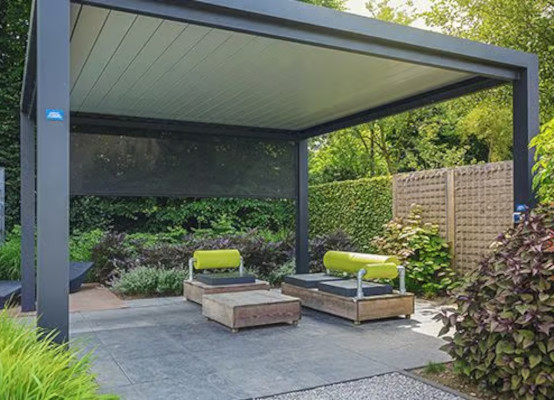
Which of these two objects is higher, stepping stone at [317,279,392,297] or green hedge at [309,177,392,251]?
green hedge at [309,177,392,251]

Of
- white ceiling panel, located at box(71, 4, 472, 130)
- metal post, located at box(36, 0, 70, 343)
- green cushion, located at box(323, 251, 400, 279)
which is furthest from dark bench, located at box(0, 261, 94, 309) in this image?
green cushion, located at box(323, 251, 400, 279)

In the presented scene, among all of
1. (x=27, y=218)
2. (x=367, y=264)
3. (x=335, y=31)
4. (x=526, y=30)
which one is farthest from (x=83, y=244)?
(x=526, y=30)

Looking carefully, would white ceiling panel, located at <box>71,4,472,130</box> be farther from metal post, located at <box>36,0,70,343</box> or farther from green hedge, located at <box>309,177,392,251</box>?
green hedge, located at <box>309,177,392,251</box>

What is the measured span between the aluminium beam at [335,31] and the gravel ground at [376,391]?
8.68ft

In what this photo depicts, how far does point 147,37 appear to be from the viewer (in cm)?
425

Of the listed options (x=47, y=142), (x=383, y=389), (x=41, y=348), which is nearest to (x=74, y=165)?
(x=47, y=142)

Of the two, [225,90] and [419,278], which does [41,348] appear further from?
[419,278]

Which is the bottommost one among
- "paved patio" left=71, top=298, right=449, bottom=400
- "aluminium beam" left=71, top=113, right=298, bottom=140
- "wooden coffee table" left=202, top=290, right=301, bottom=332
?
"paved patio" left=71, top=298, right=449, bottom=400

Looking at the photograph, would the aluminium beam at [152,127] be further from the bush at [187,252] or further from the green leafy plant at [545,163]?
the green leafy plant at [545,163]

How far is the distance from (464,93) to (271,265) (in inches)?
198

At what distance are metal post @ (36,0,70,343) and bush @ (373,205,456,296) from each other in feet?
18.6

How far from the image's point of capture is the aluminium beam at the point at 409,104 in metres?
5.36

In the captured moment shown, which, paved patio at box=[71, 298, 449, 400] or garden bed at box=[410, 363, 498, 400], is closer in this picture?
garden bed at box=[410, 363, 498, 400]

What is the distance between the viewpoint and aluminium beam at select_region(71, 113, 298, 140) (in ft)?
24.2
